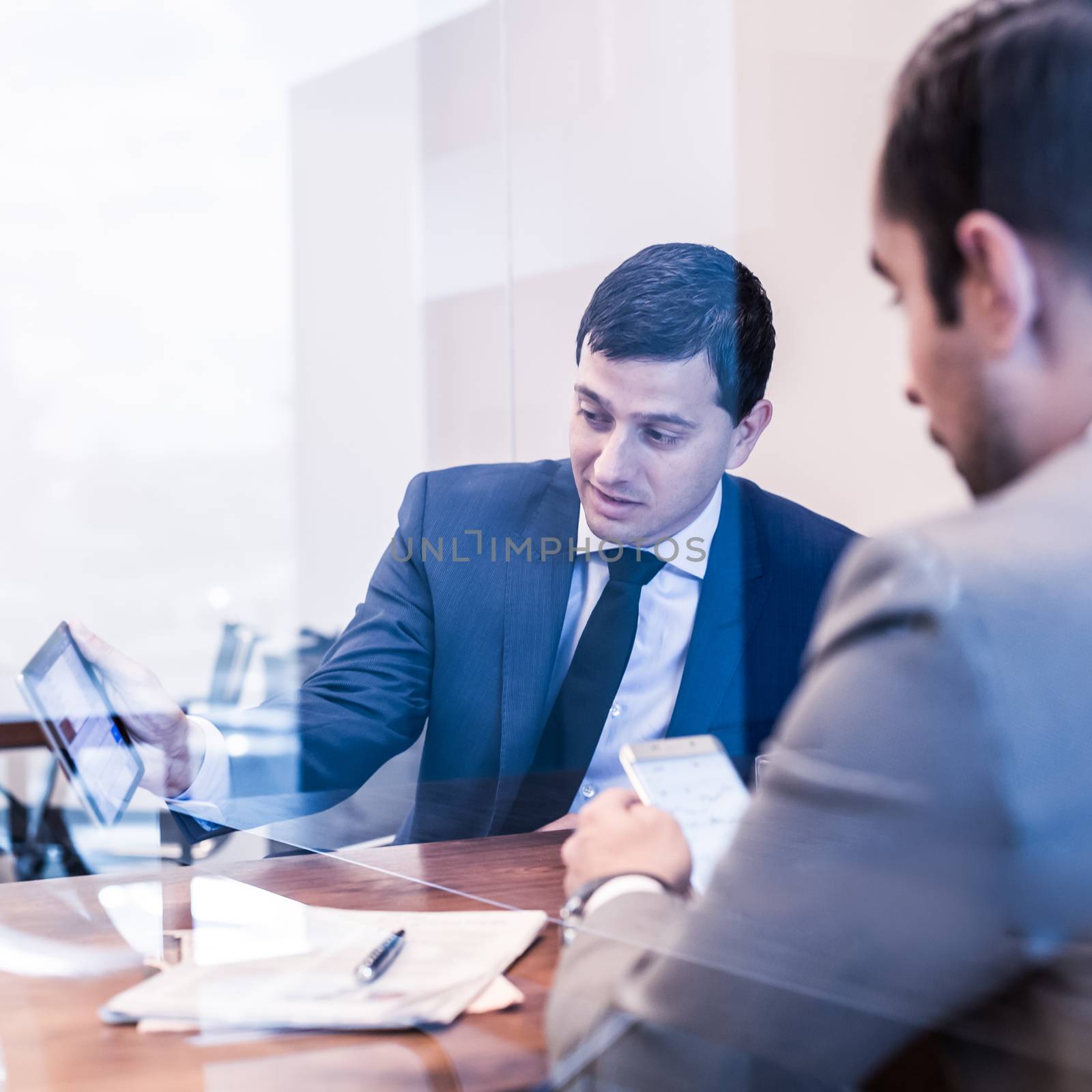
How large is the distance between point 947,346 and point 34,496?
2336 millimetres

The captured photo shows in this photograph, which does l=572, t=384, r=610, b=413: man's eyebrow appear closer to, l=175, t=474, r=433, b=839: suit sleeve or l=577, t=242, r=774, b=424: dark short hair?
l=577, t=242, r=774, b=424: dark short hair

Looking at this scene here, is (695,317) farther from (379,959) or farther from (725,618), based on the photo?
(379,959)

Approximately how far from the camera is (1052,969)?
71 cm

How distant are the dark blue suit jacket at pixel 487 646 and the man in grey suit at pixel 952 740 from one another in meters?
0.19

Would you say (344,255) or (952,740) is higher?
(344,255)

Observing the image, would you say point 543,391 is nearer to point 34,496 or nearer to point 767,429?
point 767,429

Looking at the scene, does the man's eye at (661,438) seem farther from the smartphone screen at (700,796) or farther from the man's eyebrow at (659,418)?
the smartphone screen at (700,796)

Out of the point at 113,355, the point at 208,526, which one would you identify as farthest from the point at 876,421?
the point at 113,355

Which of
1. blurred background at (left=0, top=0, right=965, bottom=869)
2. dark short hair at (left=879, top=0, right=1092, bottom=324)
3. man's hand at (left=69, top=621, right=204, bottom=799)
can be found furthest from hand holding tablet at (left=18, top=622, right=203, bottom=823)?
dark short hair at (left=879, top=0, right=1092, bottom=324)

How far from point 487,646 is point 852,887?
2.85ft

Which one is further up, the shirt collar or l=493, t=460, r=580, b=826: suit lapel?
the shirt collar

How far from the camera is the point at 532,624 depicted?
57.6 inches

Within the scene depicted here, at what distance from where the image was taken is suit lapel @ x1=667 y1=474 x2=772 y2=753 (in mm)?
1131

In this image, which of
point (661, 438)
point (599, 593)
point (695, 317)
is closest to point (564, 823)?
point (599, 593)
